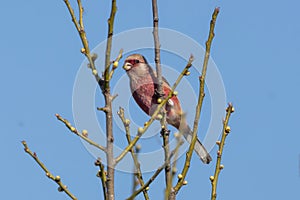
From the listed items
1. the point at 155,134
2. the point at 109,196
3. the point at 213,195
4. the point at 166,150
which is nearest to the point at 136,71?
the point at 155,134

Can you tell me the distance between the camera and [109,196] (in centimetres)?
293

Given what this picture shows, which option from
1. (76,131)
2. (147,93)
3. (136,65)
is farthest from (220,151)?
(136,65)

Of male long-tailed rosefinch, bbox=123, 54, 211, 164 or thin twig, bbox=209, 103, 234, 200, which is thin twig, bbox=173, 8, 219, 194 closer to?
thin twig, bbox=209, 103, 234, 200

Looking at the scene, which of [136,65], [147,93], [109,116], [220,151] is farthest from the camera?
[136,65]

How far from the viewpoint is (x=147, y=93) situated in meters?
6.56

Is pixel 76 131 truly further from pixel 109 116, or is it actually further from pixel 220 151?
pixel 220 151

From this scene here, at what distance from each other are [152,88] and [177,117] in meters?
0.46

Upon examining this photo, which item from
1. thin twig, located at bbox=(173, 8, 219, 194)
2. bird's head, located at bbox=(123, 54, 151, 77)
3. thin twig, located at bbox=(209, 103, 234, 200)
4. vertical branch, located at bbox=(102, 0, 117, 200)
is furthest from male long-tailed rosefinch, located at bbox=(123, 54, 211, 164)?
vertical branch, located at bbox=(102, 0, 117, 200)

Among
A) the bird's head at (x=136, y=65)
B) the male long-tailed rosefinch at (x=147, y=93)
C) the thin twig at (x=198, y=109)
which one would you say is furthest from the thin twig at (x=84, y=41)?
the bird's head at (x=136, y=65)

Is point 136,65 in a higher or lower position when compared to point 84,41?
higher

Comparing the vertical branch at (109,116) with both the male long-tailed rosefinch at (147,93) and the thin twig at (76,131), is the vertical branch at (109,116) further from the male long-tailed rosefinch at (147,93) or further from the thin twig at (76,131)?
the male long-tailed rosefinch at (147,93)

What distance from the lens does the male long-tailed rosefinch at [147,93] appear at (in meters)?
6.55

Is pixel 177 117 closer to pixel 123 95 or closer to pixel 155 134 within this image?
A: pixel 123 95

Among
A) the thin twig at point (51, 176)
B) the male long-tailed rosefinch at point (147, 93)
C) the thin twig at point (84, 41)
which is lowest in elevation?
the thin twig at point (51, 176)
